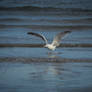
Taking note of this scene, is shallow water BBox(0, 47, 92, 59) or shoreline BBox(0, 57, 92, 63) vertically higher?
shallow water BBox(0, 47, 92, 59)

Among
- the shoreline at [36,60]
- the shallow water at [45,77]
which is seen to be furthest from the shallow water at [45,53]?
the shallow water at [45,77]

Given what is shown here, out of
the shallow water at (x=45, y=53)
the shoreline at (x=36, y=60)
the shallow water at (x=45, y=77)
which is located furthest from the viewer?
the shallow water at (x=45, y=53)

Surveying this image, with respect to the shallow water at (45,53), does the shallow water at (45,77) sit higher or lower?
lower

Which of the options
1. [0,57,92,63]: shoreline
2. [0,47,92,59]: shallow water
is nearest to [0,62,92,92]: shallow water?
[0,57,92,63]: shoreline

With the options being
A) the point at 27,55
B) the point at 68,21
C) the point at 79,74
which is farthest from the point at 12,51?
the point at 68,21

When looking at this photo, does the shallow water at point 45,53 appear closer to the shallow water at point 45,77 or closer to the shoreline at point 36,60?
the shoreline at point 36,60

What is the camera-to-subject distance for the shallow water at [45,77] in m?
10.1

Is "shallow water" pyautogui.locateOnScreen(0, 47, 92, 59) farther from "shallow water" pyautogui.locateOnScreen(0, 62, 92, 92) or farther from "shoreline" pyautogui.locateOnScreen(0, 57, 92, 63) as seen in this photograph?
"shallow water" pyautogui.locateOnScreen(0, 62, 92, 92)

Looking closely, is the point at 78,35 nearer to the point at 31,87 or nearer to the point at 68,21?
the point at 68,21

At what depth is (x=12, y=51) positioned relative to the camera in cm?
1552

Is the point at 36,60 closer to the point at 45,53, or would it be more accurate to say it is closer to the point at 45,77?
the point at 45,53

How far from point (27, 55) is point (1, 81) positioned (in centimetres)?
389

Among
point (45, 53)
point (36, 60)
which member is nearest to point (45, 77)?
point (36, 60)

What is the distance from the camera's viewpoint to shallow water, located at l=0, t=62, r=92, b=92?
400 inches
